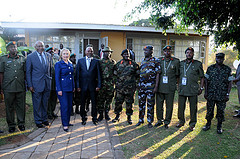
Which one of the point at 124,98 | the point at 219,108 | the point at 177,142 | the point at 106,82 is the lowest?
the point at 177,142

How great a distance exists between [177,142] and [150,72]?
1.81 metres

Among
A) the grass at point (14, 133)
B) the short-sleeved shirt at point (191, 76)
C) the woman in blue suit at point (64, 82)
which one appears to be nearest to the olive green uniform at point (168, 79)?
the short-sleeved shirt at point (191, 76)

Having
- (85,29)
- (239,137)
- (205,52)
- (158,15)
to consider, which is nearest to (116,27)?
(85,29)

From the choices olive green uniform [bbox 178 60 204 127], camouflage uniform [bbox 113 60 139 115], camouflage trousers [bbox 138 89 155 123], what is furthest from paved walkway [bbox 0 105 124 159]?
olive green uniform [bbox 178 60 204 127]

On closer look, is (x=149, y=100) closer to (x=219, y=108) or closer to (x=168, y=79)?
(x=168, y=79)

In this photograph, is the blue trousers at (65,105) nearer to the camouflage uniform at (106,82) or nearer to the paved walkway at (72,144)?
the paved walkway at (72,144)

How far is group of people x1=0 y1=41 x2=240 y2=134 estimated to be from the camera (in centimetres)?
482

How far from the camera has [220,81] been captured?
4.84 meters

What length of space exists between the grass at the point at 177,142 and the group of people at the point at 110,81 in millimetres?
276

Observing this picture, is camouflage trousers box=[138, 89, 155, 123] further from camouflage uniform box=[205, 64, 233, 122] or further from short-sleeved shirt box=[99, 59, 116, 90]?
camouflage uniform box=[205, 64, 233, 122]

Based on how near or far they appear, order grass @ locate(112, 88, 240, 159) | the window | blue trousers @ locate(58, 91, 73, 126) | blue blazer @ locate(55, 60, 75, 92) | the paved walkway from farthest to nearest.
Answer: the window → blue trousers @ locate(58, 91, 73, 126) → blue blazer @ locate(55, 60, 75, 92) → grass @ locate(112, 88, 240, 159) → the paved walkway

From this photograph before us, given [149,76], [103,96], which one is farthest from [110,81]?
[149,76]

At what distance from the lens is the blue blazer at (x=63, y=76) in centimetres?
479

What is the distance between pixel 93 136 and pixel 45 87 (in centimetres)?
180
